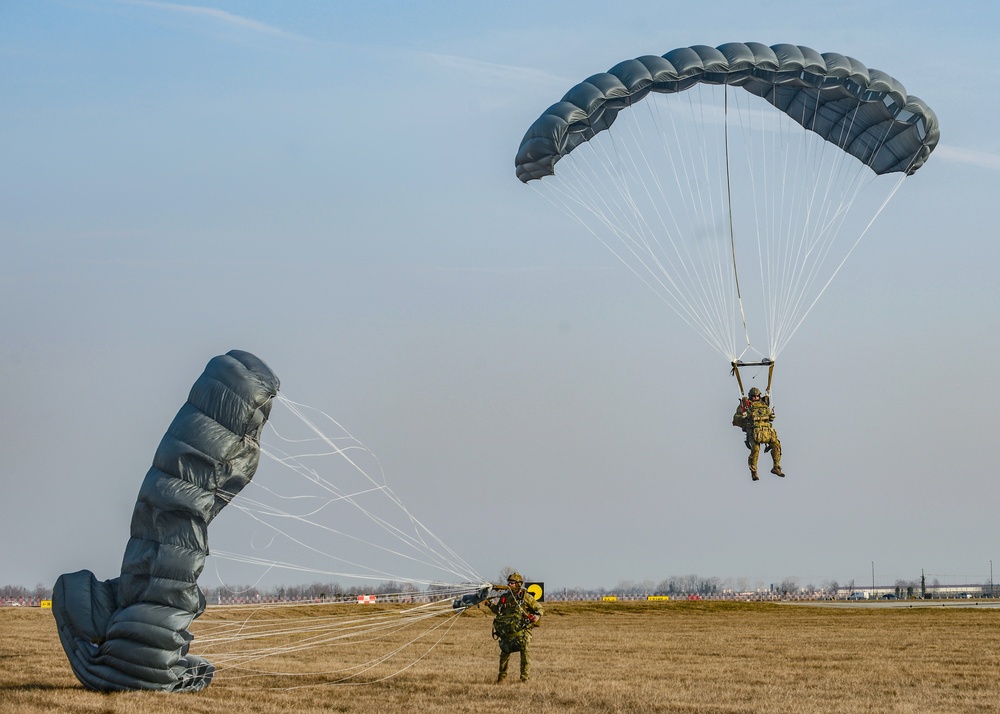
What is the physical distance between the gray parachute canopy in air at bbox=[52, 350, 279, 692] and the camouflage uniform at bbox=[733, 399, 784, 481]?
7.56 m

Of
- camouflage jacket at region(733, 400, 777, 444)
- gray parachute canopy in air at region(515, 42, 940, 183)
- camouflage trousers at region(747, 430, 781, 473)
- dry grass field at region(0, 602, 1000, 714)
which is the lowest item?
dry grass field at region(0, 602, 1000, 714)

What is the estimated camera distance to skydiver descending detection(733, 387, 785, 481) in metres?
16.8

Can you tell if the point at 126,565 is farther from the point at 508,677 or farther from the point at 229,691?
the point at 508,677

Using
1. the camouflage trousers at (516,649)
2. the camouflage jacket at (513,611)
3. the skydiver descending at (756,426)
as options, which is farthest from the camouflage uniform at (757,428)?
the camouflage trousers at (516,649)

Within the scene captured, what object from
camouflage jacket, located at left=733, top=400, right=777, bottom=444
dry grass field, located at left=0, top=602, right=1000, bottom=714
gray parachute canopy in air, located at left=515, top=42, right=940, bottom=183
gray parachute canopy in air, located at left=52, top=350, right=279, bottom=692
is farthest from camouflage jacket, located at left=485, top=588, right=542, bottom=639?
gray parachute canopy in air, located at left=515, top=42, right=940, bottom=183

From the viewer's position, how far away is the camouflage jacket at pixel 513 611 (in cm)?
1408

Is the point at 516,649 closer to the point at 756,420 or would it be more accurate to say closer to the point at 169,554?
the point at 169,554

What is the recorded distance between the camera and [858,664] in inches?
643

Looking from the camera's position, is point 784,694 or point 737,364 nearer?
point 784,694

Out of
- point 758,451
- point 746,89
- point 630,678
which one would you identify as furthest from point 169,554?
point 746,89

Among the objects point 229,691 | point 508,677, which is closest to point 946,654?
point 508,677

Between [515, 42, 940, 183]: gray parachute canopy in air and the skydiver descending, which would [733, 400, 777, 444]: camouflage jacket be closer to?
the skydiver descending

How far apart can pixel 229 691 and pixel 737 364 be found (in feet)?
28.0

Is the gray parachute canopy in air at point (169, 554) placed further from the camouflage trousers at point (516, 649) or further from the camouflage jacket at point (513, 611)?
the camouflage trousers at point (516, 649)
